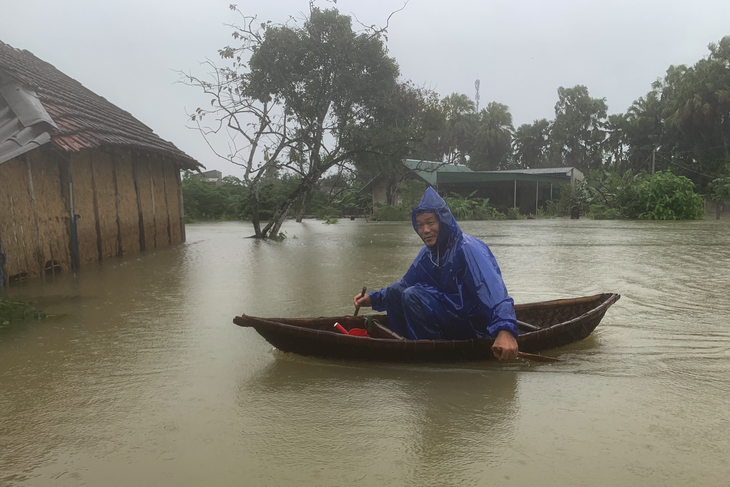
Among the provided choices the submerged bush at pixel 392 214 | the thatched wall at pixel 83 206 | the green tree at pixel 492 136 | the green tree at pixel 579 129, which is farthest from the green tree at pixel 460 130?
the thatched wall at pixel 83 206

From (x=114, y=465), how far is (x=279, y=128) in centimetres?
1587

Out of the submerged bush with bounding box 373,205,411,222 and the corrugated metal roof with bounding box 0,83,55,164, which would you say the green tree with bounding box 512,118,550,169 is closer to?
the submerged bush with bounding box 373,205,411,222

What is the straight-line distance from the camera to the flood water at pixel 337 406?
9.84ft

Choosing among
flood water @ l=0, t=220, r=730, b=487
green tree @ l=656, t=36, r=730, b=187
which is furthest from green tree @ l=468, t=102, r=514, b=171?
flood water @ l=0, t=220, r=730, b=487

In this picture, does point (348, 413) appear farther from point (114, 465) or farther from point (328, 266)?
point (328, 266)

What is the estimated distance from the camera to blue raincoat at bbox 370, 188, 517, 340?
13.9 feet

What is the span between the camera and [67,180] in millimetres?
10039

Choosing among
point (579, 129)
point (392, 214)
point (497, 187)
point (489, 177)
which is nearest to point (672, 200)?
point (489, 177)

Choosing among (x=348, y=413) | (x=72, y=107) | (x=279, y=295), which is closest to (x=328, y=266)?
(x=279, y=295)

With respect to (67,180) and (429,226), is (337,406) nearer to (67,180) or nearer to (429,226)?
(429,226)

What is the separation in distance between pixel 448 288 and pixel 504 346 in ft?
2.55

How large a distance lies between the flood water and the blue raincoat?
0.36m

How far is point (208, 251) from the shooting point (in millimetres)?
14422

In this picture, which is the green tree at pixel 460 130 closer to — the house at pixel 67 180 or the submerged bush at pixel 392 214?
the submerged bush at pixel 392 214
